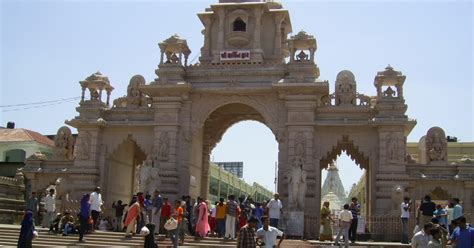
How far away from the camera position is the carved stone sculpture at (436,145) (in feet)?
98.4

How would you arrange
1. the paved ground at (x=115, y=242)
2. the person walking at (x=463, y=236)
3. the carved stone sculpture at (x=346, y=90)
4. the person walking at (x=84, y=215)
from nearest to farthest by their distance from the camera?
the person walking at (x=463, y=236) → the paved ground at (x=115, y=242) → the person walking at (x=84, y=215) → the carved stone sculpture at (x=346, y=90)

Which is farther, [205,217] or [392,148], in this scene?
[392,148]

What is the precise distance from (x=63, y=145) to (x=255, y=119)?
436 inches

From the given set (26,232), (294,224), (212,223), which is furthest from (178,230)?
(294,224)

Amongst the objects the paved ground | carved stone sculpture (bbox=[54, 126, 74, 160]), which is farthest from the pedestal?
carved stone sculpture (bbox=[54, 126, 74, 160])

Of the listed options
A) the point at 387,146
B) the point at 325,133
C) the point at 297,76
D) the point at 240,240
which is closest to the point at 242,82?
the point at 297,76

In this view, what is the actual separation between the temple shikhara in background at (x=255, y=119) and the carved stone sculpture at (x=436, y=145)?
0.05 metres

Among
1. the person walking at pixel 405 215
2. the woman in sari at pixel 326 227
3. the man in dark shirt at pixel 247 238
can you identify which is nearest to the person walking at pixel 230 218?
the woman in sari at pixel 326 227

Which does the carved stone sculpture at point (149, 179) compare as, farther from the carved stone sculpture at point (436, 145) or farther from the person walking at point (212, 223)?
the carved stone sculpture at point (436, 145)

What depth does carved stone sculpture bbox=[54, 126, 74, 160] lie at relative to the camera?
33.9 m

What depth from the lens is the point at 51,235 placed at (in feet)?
78.3

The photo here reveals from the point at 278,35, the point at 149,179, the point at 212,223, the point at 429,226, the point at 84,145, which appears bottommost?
the point at 212,223

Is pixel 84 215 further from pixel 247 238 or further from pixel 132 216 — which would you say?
pixel 247 238

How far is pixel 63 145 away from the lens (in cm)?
3400
